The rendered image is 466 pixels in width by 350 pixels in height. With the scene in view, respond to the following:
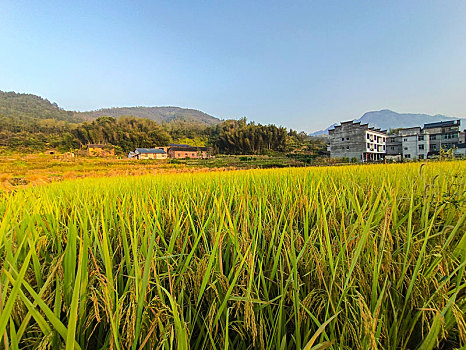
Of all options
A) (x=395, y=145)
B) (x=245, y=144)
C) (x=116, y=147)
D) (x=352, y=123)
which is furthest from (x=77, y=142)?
(x=395, y=145)

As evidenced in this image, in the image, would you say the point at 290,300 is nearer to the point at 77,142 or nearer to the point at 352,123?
A: the point at 352,123

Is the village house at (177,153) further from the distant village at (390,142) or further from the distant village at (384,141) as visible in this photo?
the distant village at (384,141)

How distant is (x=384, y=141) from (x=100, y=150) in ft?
156

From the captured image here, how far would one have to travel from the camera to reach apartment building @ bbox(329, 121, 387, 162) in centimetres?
2714

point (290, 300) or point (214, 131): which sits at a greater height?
point (214, 131)

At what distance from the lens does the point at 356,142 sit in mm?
27672

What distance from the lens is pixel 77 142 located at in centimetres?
3775

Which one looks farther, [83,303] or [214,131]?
[214,131]

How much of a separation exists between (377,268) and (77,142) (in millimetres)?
47741

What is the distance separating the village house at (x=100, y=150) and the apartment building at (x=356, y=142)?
37.3 metres

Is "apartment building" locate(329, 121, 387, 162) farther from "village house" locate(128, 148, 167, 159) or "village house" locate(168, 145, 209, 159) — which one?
"village house" locate(128, 148, 167, 159)

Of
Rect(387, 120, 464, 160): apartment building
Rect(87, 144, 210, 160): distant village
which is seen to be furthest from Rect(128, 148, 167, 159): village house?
Rect(387, 120, 464, 160): apartment building

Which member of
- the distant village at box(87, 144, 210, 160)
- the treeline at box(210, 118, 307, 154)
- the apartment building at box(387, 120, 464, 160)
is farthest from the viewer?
the treeline at box(210, 118, 307, 154)

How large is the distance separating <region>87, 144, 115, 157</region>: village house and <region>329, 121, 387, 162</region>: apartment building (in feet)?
122
